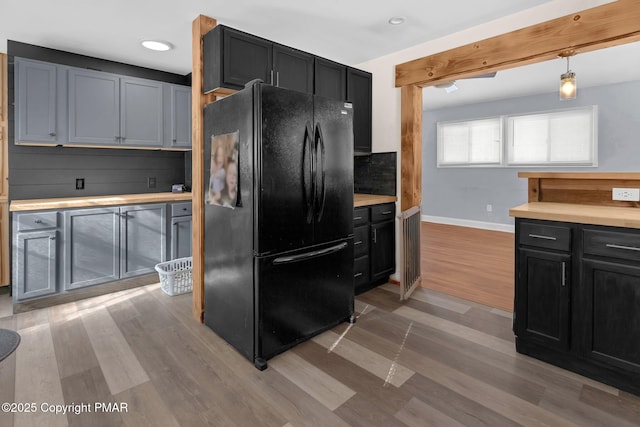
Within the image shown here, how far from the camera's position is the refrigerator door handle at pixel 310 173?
2.34m

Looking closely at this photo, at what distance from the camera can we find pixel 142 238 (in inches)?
141

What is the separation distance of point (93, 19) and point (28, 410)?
281cm

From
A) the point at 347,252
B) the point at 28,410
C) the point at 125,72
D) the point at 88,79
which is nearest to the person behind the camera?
the point at 28,410

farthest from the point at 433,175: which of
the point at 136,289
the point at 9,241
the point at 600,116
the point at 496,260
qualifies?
the point at 9,241

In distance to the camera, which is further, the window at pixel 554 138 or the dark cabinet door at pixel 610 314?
the window at pixel 554 138

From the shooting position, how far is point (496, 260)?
15.2 feet

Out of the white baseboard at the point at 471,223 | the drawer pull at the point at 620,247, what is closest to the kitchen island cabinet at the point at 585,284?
the drawer pull at the point at 620,247

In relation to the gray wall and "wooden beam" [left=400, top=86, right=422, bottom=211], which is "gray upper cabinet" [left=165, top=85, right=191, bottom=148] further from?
the gray wall

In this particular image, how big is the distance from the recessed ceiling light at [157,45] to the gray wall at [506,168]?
5.91 meters

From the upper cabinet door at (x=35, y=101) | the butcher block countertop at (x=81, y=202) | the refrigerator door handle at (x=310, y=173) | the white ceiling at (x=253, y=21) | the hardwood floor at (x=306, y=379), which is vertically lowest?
the hardwood floor at (x=306, y=379)

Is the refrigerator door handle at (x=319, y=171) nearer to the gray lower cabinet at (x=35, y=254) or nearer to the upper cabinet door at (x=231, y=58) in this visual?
the upper cabinet door at (x=231, y=58)

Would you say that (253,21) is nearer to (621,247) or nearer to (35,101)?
(35,101)

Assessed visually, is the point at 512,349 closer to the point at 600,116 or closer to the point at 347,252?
the point at 347,252

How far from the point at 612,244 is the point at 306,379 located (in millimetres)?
1846
